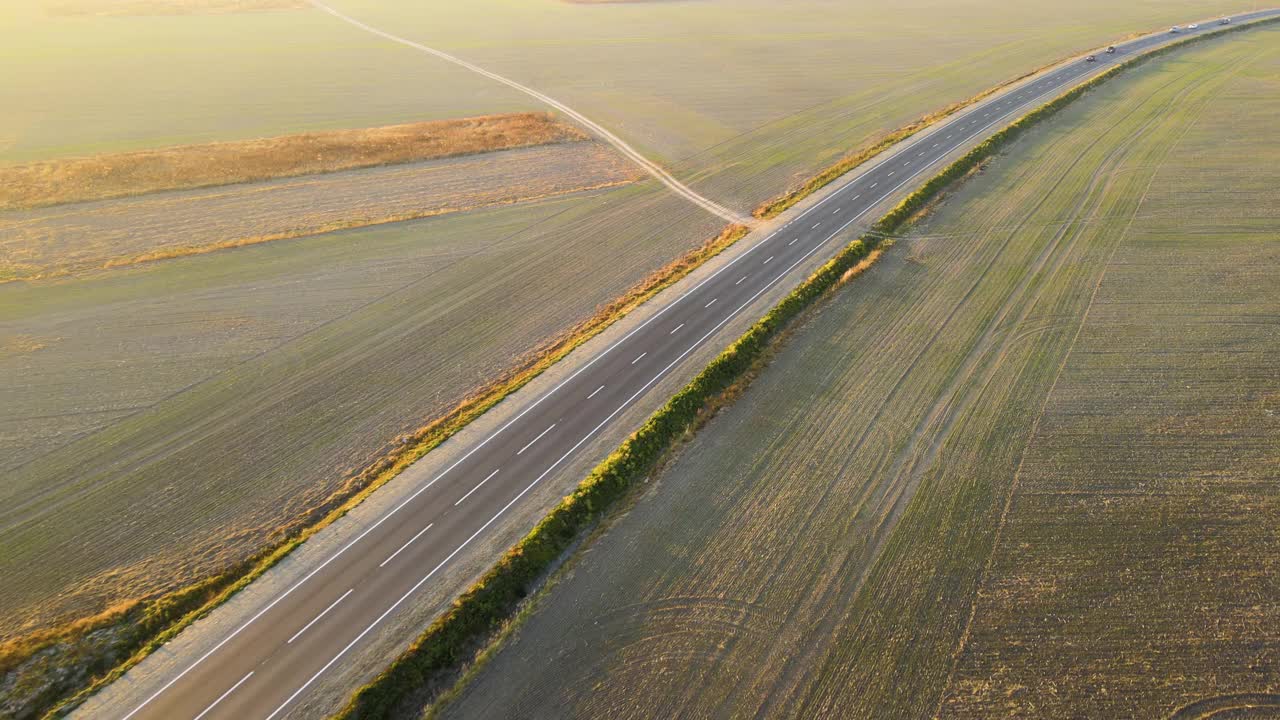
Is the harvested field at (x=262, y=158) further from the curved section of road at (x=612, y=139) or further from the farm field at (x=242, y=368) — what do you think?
the farm field at (x=242, y=368)

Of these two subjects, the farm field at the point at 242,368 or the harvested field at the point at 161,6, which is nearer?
the farm field at the point at 242,368

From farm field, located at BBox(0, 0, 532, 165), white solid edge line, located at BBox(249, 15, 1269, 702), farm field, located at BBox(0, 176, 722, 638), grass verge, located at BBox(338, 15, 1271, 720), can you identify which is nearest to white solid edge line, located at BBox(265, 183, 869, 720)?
white solid edge line, located at BBox(249, 15, 1269, 702)

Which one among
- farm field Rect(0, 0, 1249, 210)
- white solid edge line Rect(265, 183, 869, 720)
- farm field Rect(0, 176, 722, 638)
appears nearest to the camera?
white solid edge line Rect(265, 183, 869, 720)

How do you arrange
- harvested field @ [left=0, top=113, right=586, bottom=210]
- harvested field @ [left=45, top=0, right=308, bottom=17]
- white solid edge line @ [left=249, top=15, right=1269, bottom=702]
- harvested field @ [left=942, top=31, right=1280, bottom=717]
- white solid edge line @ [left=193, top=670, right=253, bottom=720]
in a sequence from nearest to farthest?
white solid edge line @ [left=193, top=670, right=253, bottom=720]
harvested field @ [left=942, top=31, right=1280, bottom=717]
white solid edge line @ [left=249, top=15, right=1269, bottom=702]
harvested field @ [left=0, top=113, right=586, bottom=210]
harvested field @ [left=45, top=0, right=308, bottom=17]

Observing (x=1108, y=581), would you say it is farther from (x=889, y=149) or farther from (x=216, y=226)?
(x=216, y=226)

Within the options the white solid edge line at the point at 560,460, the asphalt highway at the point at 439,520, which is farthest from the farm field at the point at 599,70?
the asphalt highway at the point at 439,520

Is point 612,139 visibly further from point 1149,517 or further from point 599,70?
point 1149,517

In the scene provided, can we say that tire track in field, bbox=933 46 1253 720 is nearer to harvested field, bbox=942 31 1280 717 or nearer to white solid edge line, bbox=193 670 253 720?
harvested field, bbox=942 31 1280 717
